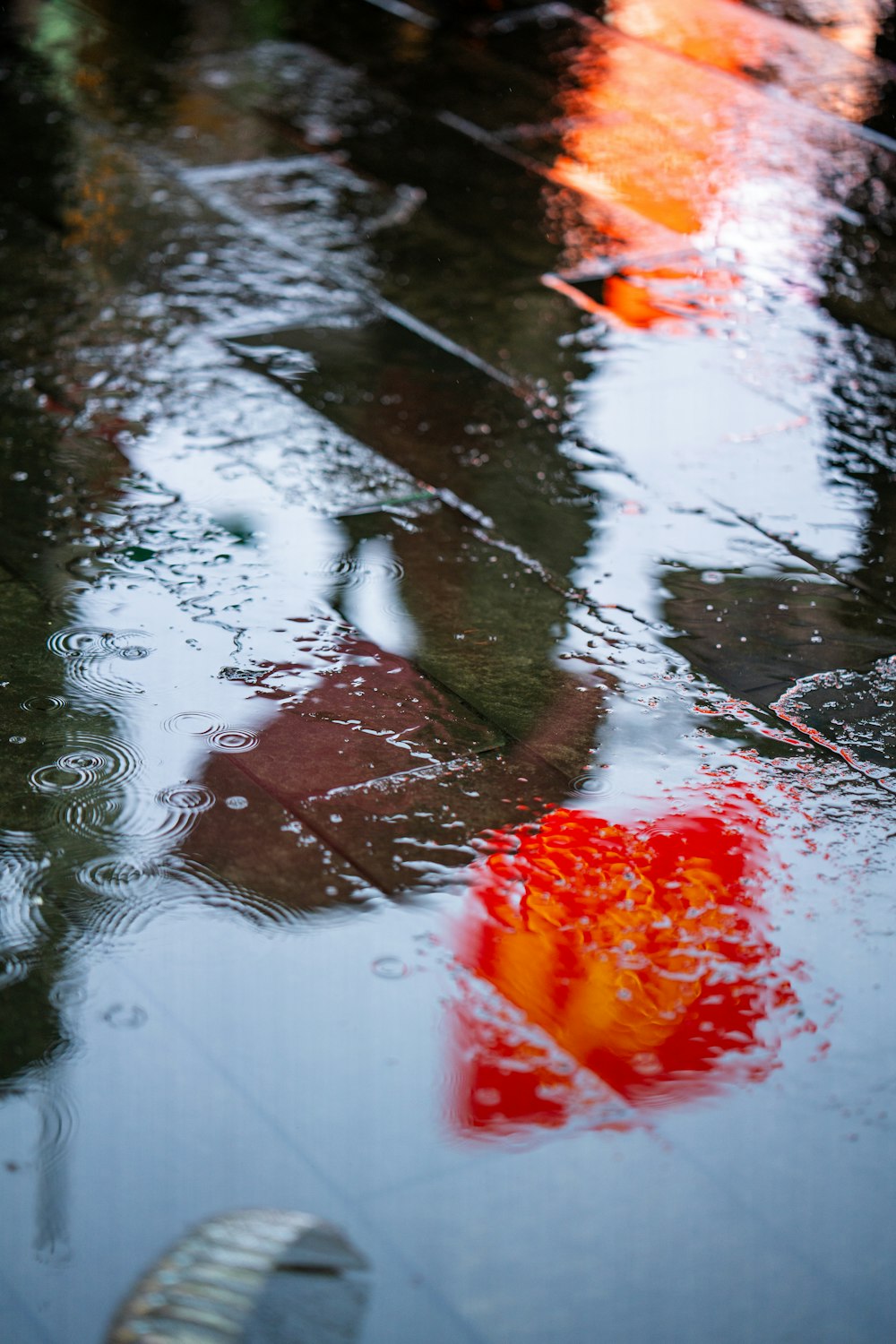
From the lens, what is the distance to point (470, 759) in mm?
2953

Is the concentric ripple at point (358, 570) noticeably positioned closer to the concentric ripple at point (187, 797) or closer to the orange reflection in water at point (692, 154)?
the concentric ripple at point (187, 797)

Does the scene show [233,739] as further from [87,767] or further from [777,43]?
[777,43]

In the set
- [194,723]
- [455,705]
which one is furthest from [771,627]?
[194,723]

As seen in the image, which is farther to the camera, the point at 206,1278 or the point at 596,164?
the point at 596,164

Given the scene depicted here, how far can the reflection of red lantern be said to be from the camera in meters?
2.29

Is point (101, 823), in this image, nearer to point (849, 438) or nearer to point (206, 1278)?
point (206, 1278)

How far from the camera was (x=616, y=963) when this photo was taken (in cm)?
251

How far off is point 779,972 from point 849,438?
208cm

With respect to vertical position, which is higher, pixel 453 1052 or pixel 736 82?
pixel 736 82

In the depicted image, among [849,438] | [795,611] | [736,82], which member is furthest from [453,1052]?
[736,82]

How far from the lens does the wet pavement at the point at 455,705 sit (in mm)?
2102

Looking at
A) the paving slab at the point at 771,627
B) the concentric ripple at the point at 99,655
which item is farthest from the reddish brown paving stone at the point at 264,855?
the paving slab at the point at 771,627

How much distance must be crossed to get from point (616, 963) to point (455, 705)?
77 cm

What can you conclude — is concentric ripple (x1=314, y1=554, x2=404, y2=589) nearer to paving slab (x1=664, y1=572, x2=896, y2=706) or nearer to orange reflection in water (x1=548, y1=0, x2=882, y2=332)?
paving slab (x1=664, y1=572, x2=896, y2=706)
